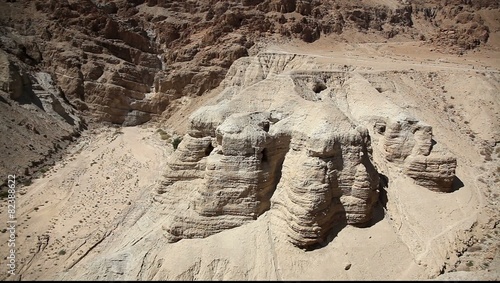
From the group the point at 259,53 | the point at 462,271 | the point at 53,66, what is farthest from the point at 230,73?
the point at 462,271

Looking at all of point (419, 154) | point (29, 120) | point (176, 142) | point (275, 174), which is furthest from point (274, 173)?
point (29, 120)

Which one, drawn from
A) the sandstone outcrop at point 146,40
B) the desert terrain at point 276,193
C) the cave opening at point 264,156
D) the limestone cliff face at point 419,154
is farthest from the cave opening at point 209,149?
the sandstone outcrop at point 146,40

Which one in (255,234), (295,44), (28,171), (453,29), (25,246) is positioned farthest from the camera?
(453,29)

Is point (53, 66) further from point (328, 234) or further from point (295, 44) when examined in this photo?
point (328, 234)

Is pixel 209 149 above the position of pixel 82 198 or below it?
above

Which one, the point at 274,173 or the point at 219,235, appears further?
the point at 274,173

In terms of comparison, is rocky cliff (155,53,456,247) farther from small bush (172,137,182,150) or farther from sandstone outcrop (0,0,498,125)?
sandstone outcrop (0,0,498,125)

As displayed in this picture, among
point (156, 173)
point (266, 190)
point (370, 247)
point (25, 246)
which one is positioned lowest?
point (156, 173)

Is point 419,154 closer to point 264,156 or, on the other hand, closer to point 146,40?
point 264,156
